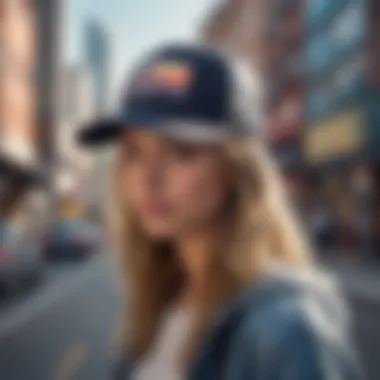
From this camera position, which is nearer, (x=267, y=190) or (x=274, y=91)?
(x=267, y=190)

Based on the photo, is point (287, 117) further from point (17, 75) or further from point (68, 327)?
point (68, 327)

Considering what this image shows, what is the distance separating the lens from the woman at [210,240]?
319 millimetres

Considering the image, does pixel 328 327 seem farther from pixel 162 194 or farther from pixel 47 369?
pixel 47 369

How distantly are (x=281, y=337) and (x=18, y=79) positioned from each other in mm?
606

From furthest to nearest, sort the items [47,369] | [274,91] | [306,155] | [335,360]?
[47,369]
[306,155]
[274,91]
[335,360]

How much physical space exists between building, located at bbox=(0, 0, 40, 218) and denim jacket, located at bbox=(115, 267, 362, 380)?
0.55m

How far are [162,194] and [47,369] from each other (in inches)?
26.6

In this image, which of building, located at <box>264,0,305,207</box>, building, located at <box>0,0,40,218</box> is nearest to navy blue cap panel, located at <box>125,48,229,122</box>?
building, located at <box>264,0,305,207</box>

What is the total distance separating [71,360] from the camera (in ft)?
3.93

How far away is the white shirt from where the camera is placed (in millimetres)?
396

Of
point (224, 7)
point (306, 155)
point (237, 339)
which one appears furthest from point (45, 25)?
point (237, 339)

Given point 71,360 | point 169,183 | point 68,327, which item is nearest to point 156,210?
point 169,183

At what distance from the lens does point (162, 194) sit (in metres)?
0.41

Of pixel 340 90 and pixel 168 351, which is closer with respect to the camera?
pixel 168 351
